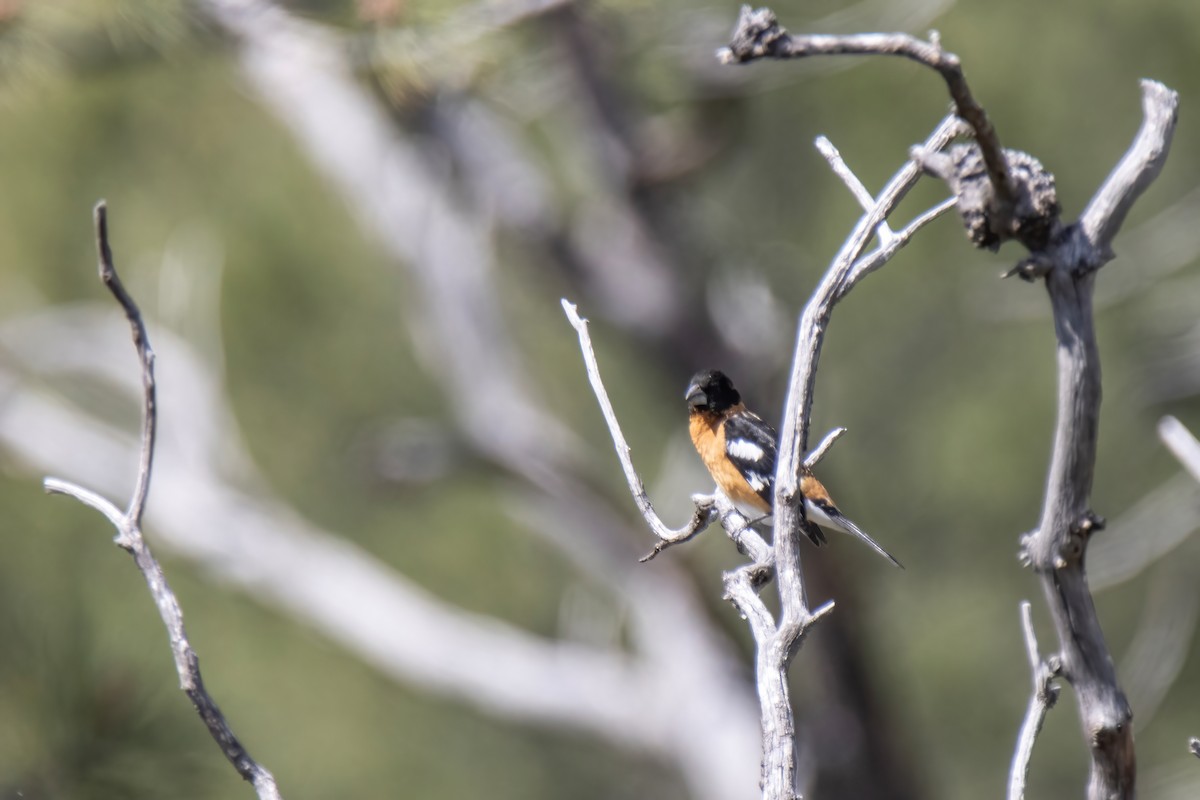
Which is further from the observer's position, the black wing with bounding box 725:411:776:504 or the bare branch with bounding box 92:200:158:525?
the black wing with bounding box 725:411:776:504

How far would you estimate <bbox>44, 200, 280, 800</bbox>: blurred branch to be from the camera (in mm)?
1592

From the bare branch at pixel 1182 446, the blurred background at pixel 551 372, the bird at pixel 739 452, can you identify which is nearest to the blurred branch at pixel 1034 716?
the bare branch at pixel 1182 446

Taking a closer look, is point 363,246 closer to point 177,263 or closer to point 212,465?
point 177,263

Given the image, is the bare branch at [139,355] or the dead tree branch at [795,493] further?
the bare branch at [139,355]

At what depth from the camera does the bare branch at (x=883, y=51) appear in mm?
1313

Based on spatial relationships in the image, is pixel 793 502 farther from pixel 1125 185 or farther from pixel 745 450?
pixel 745 450

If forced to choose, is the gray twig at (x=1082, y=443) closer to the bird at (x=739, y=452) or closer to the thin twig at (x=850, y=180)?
the thin twig at (x=850, y=180)

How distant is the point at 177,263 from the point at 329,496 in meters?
3.20

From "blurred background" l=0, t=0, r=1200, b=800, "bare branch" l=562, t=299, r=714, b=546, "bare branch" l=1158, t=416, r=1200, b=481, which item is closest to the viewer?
"bare branch" l=562, t=299, r=714, b=546

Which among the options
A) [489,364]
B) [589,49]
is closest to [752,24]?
[589,49]

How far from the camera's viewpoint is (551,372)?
36.3 feet

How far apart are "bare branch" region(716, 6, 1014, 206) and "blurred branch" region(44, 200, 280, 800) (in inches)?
32.1

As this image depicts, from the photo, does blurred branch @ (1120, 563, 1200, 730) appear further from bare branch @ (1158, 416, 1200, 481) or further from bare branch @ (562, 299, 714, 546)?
bare branch @ (562, 299, 714, 546)

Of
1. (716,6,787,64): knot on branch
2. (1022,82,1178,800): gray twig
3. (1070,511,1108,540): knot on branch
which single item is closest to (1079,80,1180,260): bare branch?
(1022,82,1178,800): gray twig
